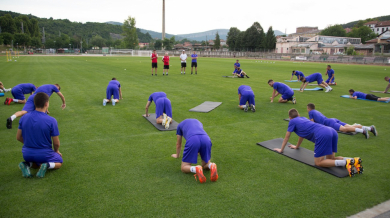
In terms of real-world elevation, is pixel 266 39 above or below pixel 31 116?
above

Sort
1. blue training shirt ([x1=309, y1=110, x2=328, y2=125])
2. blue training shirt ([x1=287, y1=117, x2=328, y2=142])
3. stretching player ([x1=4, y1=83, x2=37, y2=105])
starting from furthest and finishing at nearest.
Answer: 1. stretching player ([x1=4, y1=83, x2=37, y2=105])
2. blue training shirt ([x1=309, y1=110, x2=328, y2=125])
3. blue training shirt ([x1=287, y1=117, x2=328, y2=142])

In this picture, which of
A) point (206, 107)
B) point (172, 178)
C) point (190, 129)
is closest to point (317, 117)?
point (190, 129)

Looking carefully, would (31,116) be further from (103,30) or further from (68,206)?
(103,30)

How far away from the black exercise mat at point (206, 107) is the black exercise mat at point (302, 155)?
3.45 metres

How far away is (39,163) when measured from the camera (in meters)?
4.45

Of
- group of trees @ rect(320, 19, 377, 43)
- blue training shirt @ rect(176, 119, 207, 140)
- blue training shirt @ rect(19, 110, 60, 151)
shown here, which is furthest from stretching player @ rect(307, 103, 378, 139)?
group of trees @ rect(320, 19, 377, 43)

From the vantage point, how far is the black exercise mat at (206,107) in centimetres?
932

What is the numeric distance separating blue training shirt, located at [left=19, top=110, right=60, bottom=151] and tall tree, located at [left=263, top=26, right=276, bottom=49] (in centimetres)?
8927

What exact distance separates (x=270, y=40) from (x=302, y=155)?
87.3m

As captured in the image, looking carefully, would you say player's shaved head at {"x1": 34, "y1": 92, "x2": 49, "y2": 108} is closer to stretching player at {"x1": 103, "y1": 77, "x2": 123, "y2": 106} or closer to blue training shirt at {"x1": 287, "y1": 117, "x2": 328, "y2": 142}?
blue training shirt at {"x1": 287, "y1": 117, "x2": 328, "y2": 142}

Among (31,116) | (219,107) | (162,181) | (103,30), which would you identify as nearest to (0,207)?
(31,116)


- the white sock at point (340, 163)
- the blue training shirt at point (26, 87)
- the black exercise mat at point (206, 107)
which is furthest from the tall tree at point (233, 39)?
the white sock at point (340, 163)

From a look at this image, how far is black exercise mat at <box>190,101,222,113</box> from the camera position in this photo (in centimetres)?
932

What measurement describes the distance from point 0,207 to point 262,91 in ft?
41.7
